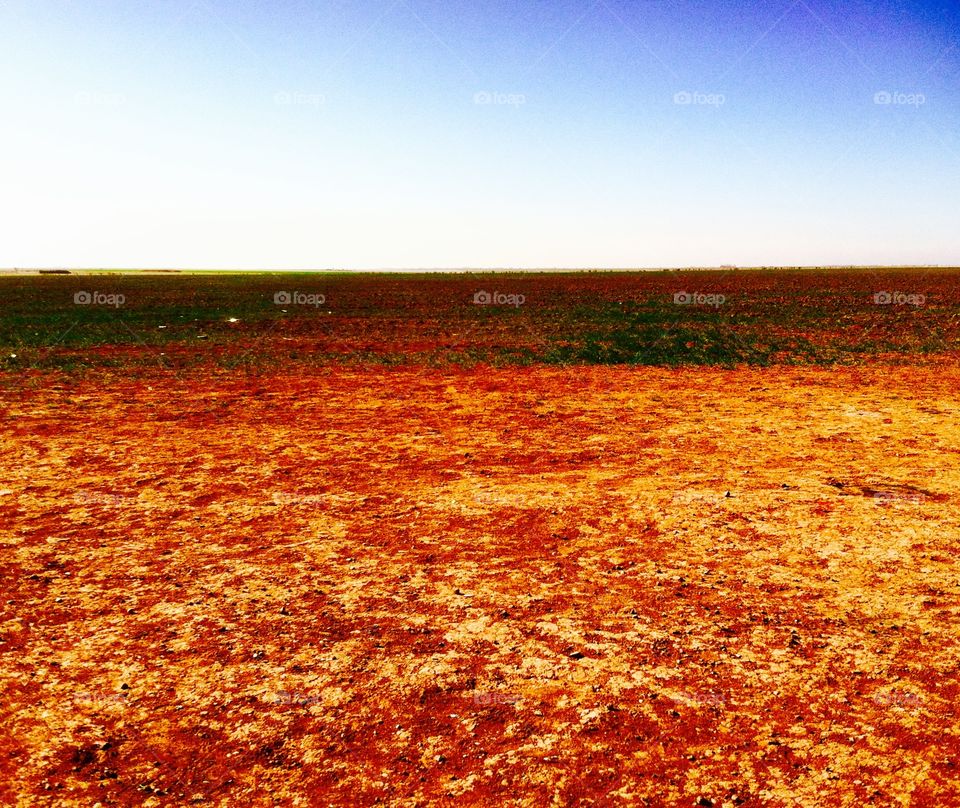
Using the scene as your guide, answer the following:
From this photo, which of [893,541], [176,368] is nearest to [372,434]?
[893,541]

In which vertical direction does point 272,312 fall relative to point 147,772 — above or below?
above

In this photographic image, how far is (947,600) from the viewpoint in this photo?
457cm

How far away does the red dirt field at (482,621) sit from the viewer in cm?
313

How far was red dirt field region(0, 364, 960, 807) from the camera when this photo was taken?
3.13 meters

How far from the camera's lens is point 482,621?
4414mm

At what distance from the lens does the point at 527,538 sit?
5770mm

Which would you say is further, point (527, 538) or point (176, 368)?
point (176, 368)

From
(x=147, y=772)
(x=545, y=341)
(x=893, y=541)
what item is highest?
(x=545, y=341)

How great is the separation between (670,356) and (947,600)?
1306 centimetres

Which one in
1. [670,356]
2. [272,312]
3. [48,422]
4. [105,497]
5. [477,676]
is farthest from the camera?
[272,312]

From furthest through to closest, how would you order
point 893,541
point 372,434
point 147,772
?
1. point 372,434
2. point 893,541
3. point 147,772

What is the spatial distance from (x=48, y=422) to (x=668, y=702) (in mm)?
10387

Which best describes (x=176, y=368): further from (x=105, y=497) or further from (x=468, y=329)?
(x=468, y=329)

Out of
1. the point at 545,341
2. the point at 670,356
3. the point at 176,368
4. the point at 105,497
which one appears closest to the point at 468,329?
the point at 545,341
